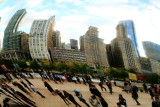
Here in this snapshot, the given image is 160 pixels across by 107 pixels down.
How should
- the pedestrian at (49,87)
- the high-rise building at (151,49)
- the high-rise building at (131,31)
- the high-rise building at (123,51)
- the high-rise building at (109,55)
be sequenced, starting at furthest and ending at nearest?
the pedestrian at (49,87)
the high-rise building at (109,55)
the high-rise building at (123,51)
the high-rise building at (131,31)
the high-rise building at (151,49)

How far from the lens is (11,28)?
12.1 feet

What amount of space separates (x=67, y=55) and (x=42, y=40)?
1.44 ft

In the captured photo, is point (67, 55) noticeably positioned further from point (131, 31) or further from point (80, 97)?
point (131, 31)

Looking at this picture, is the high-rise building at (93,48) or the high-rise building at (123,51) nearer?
the high-rise building at (123,51)

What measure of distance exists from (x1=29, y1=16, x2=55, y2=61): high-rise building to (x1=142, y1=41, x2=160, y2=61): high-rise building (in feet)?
4.38

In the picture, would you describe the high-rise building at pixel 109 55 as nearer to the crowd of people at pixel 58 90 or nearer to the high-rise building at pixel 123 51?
the high-rise building at pixel 123 51

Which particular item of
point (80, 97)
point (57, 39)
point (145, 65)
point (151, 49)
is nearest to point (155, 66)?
point (145, 65)

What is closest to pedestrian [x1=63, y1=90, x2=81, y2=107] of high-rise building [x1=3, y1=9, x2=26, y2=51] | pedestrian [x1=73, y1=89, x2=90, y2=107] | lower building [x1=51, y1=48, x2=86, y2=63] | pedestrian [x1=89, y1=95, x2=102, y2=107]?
pedestrian [x1=73, y1=89, x2=90, y2=107]

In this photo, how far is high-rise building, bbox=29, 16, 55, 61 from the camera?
336 cm

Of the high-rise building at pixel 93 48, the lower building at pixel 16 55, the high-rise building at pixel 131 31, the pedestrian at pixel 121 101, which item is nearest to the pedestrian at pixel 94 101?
the pedestrian at pixel 121 101

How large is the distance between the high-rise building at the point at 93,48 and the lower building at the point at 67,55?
8 centimetres

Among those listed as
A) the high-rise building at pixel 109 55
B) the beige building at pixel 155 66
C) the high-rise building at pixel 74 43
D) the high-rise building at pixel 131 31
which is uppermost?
the high-rise building at pixel 131 31

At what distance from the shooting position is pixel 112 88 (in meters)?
3.46

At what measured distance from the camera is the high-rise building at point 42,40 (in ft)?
11.0
